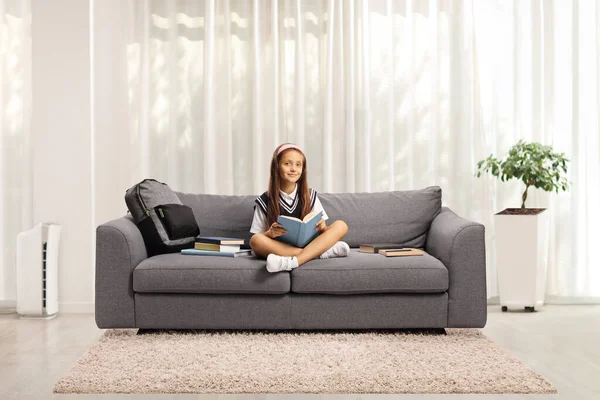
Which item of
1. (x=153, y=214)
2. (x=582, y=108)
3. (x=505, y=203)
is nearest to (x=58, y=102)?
(x=153, y=214)

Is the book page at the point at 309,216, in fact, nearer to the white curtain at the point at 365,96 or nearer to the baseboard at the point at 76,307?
the white curtain at the point at 365,96

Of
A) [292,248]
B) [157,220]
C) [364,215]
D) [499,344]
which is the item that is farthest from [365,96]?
[499,344]

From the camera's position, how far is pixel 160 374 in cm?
280

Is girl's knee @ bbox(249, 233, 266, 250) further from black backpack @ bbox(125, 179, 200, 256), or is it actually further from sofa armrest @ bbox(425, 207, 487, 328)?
sofa armrest @ bbox(425, 207, 487, 328)

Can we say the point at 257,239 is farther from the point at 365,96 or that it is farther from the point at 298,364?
the point at 365,96

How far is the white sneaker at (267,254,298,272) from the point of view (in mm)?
3518

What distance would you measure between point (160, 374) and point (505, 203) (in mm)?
→ 3121

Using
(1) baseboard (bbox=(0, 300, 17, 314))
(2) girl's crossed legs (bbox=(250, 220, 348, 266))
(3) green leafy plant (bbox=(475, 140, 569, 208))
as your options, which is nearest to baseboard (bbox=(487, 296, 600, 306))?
(3) green leafy plant (bbox=(475, 140, 569, 208))

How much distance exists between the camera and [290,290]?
362 cm

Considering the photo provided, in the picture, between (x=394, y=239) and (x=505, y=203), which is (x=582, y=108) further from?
(x=394, y=239)

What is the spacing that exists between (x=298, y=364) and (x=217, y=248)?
3.42 feet

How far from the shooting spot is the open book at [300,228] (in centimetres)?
360

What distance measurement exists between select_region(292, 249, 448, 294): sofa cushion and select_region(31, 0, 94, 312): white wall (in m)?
1.84

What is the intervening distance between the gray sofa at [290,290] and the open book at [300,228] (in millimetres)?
142
